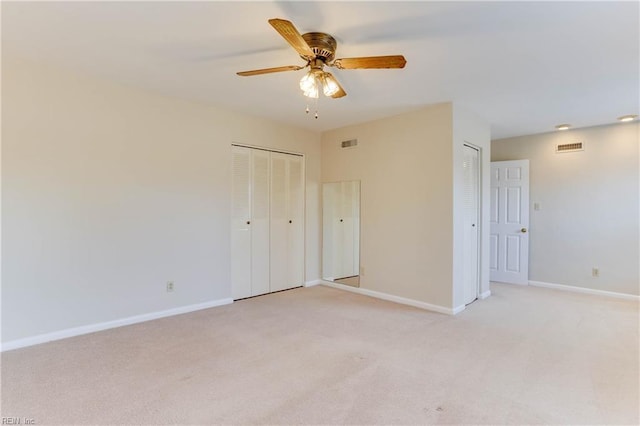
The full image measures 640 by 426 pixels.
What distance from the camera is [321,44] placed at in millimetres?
2303

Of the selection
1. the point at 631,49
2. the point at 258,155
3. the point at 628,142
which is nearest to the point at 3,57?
the point at 258,155

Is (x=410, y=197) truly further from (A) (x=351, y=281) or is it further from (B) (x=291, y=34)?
(B) (x=291, y=34)

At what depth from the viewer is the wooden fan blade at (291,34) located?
1.68m

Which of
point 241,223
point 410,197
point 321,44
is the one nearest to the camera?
point 321,44

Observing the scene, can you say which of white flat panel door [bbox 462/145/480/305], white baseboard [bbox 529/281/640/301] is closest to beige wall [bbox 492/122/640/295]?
white baseboard [bbox 529/281/640/301]

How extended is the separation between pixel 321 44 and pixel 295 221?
122 inches

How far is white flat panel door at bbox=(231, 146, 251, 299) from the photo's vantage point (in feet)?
14.2

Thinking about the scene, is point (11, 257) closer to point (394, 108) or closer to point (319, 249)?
point (319, 249)

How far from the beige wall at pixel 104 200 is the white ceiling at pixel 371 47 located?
0.29 metres

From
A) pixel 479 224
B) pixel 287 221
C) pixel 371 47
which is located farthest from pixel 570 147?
pixel 287 221

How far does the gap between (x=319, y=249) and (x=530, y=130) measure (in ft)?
12.4

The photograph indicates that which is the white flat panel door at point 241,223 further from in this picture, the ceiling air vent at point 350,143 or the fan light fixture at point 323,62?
the fan light fixture at point 323,62

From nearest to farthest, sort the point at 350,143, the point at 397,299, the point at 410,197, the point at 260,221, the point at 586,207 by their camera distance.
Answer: the point at 410,197 < the point at 397,299 < the point at 260,221 < the point at 586,207 < the point at 350,143

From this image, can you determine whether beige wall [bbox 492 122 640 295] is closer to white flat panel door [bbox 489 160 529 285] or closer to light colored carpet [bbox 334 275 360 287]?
white flat panel door [bbox 489 160 529 285]
